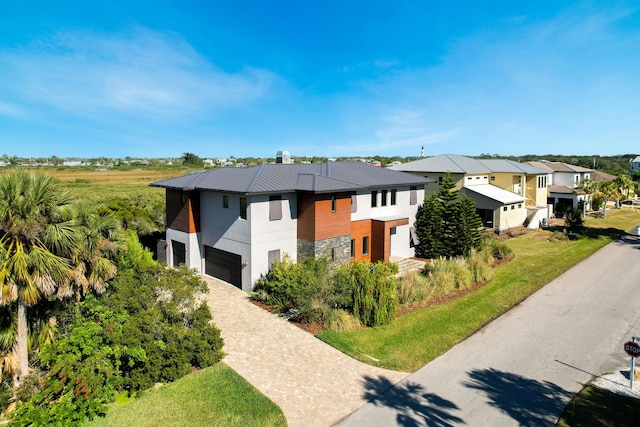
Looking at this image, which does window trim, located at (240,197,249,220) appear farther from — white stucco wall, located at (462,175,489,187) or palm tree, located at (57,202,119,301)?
white stucco wall, located at (462,175,489,187)

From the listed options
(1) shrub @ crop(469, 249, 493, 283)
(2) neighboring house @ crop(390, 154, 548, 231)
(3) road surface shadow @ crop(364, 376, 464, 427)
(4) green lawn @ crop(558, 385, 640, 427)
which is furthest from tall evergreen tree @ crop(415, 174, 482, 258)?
(3) road surface shadow @ crop(364, 376, 464, 427)

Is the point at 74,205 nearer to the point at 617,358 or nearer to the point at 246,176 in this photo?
the point at 246,176

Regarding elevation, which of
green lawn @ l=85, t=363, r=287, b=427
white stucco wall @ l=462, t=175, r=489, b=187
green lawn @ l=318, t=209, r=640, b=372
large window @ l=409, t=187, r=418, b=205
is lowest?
green lawn @ l=85, t=363, r=287, b=427

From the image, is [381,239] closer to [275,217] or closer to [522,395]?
[275,217]

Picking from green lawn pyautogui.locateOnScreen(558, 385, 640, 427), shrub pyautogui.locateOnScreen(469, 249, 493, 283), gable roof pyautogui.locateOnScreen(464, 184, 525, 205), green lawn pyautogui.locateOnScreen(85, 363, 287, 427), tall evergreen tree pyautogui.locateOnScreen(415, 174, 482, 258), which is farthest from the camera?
gable roof pyautogui.locateOnScreen(464, 184, 525, 205)

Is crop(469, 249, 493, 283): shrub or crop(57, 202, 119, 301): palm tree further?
crop(469, 249, 493, 283): shrub

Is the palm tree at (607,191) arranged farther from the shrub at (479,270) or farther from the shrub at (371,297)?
the shrub at (371,297)
